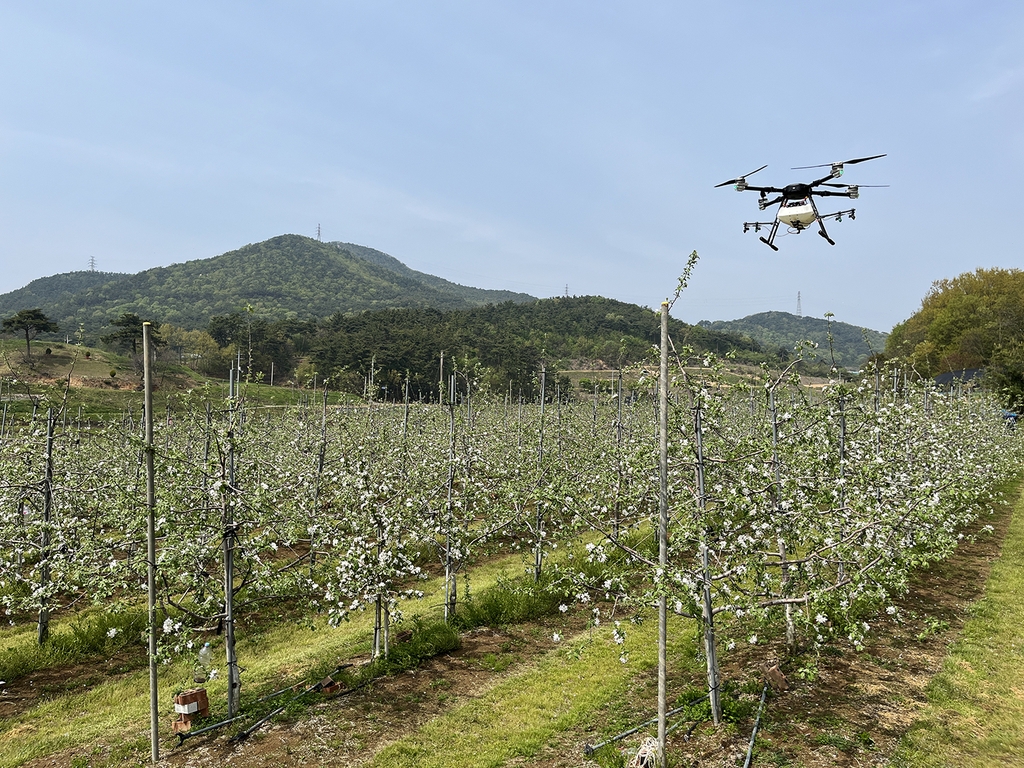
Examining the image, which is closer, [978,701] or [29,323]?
[978,701]

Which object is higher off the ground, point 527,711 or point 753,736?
point 753,736

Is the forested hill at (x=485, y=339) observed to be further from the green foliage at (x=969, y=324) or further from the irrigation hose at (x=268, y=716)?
the irrigation hose at (x=268, y=716)

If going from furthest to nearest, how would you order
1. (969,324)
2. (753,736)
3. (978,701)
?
(969,324)
(978,701)
(753,736)

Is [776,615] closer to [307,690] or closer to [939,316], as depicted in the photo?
[307,690]

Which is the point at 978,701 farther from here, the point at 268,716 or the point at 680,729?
the point at 268,716

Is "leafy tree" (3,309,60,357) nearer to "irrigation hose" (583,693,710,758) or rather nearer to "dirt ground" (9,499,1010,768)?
"dirt ground" (9,499,1010,768)

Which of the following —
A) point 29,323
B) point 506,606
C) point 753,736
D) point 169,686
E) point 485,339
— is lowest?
point 169,686

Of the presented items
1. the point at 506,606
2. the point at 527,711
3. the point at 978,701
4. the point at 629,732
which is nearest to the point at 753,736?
the point at 629,732

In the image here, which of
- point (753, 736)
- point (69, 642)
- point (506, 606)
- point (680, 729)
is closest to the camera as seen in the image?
point (753, 736)

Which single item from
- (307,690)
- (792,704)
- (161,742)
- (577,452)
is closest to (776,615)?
(792,704)
